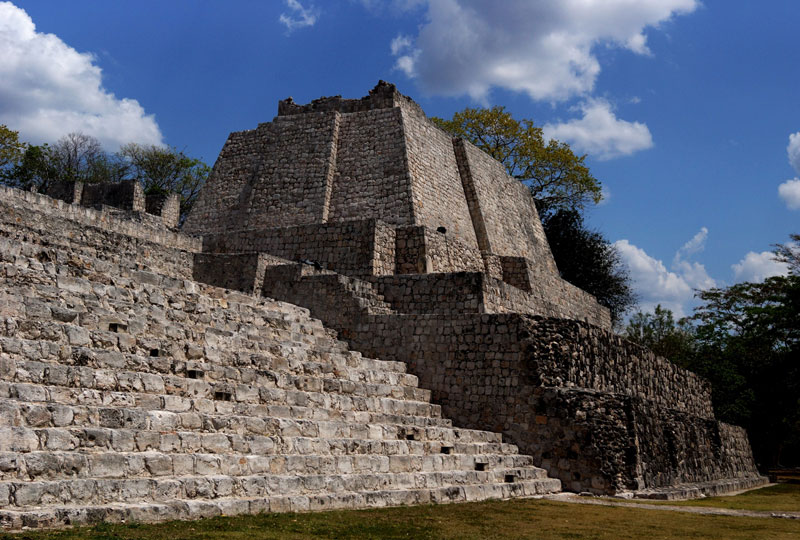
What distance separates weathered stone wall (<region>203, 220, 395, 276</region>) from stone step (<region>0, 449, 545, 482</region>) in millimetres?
6974

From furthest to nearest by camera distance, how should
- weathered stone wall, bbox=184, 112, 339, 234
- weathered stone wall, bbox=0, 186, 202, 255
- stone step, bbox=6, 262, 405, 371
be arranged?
weathered stone wall, bbox=184, 112, 339, 234
weathered stone wall, bbox=0, 186, 202, 255
stone step, bbox=6, 262, 405, 371

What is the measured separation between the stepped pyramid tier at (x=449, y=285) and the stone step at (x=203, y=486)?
3.06 m

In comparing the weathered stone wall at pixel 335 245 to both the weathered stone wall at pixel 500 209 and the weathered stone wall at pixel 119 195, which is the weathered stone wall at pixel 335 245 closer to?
the weathered stone wall at pixel 500 209

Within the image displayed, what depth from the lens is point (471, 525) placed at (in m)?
8.09

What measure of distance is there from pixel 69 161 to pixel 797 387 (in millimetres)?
33735

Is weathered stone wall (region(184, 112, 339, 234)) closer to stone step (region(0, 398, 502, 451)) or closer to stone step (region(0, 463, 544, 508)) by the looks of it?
stone step (region(0, 398, 502, 451))

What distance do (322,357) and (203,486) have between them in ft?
13.7

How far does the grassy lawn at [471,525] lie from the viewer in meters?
6.29

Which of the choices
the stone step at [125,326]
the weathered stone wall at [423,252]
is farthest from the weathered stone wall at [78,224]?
the weathered stone wall at [423,252]

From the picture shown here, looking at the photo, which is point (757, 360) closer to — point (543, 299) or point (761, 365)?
point (761, 365)

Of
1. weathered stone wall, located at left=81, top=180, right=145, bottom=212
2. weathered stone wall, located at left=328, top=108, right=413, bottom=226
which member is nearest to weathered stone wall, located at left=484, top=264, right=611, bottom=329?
weathered stone wall, located at left=328, top=108, right=413, bottom=226

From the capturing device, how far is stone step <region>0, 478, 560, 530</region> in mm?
5992

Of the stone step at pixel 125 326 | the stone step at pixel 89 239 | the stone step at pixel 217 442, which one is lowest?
the stone step at pixel 217 442

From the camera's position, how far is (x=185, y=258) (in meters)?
15.6
